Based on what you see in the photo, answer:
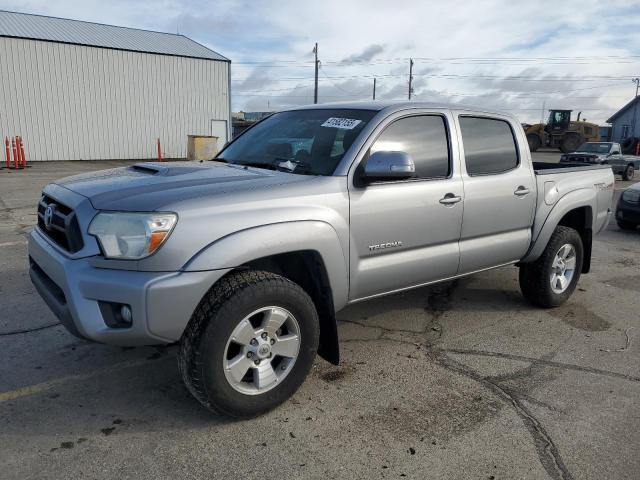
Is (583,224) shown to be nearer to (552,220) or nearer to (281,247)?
(552,220)

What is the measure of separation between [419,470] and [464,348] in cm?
163

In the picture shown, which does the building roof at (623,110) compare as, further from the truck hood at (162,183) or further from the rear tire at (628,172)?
the truck hood at (162,183)

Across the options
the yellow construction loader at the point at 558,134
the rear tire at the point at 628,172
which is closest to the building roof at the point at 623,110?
the yellow construction loader at the point at 558,134

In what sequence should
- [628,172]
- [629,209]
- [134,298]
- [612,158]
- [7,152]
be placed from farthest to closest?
1. [628,172]
2. [7,152]
3. [612,158]
4. [629,209]
5. [134,298]

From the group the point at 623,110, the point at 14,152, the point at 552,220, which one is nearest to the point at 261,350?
the point at 552,220

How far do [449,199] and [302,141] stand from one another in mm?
1140

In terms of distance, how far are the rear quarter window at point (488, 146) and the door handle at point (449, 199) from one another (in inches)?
12.1

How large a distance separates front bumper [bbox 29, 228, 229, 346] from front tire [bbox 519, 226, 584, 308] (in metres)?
3.26

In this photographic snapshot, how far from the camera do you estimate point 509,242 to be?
14.5 ft

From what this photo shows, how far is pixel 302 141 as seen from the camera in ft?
12.5

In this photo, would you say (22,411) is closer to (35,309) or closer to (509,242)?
(35,309)

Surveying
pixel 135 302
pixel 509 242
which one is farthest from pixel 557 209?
pixel 135 302

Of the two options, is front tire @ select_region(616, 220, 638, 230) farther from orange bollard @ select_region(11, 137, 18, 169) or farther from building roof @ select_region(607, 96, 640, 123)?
building roof @ select_region(607, 96, 640, 123)

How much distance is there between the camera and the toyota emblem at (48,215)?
3.13 m
